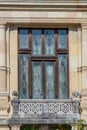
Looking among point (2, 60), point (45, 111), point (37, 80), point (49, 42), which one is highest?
point (49, 42)

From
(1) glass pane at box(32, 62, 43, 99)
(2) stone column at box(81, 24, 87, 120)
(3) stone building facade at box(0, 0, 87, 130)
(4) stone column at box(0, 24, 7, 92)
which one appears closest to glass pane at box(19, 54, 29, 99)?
(3) stone building facade at box(0, 0, 87, 130)

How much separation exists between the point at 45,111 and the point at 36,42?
3036 millimetres

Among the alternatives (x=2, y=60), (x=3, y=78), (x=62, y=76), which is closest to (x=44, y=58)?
(x=62, y=76)

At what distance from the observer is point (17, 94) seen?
32469 mm

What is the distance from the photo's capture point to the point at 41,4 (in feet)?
107

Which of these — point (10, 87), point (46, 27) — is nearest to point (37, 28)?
point (46, 27)

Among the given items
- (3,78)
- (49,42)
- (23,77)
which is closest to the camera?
(3,78)

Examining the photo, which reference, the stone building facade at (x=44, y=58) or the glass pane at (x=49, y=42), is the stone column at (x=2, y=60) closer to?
the stone building facade at (x=44, y=58)

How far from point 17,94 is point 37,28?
295 centimetres

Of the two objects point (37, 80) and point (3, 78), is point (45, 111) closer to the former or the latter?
point (37, 80)

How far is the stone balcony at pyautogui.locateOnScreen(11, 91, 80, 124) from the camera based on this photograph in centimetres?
3189

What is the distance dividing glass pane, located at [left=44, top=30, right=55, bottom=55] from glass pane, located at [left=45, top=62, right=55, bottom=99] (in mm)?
503

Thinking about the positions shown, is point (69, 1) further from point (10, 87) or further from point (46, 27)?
point (10, 87)

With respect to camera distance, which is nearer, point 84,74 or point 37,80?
point 84,74
